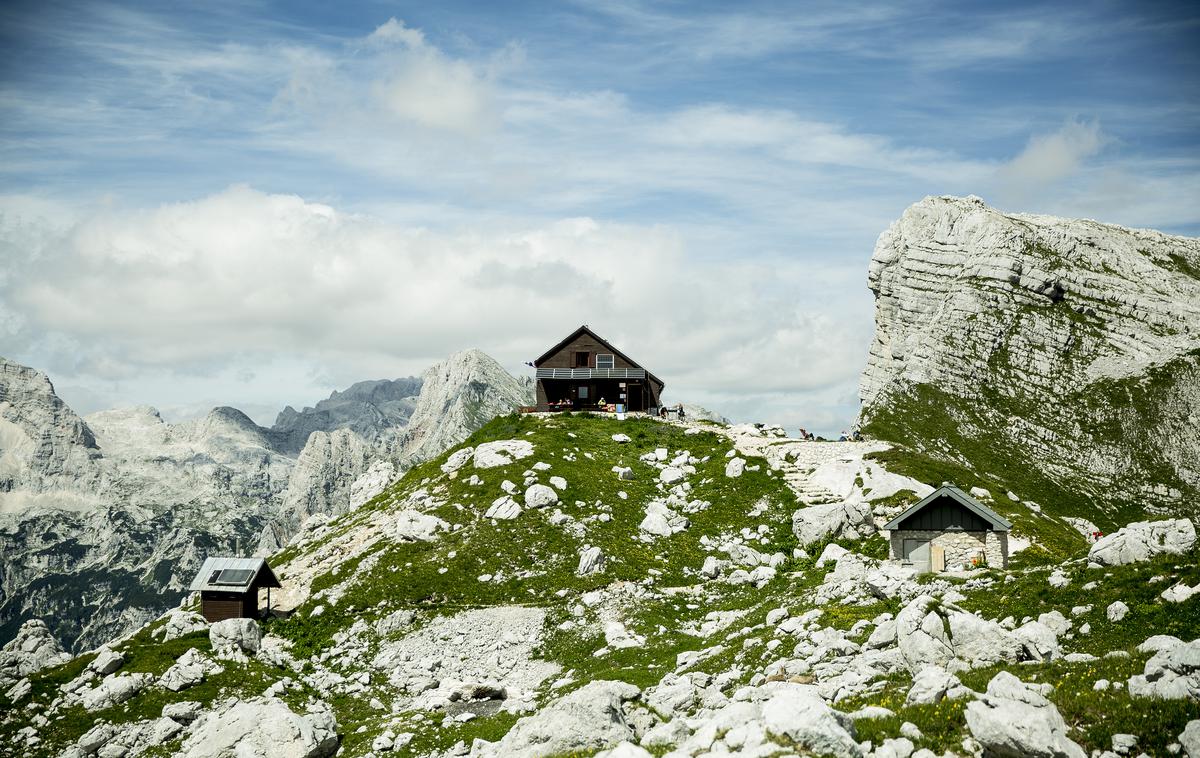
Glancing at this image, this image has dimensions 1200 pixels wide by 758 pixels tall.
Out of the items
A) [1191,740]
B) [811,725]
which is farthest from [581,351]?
[1191,740]

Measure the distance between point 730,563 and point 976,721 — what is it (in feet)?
128

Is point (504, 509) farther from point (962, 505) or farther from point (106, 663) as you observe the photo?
point (962, 505)

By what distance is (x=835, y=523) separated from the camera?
60.3 meters

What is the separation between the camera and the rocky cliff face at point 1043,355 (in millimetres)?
122500

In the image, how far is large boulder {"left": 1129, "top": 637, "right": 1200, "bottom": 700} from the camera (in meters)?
20.3

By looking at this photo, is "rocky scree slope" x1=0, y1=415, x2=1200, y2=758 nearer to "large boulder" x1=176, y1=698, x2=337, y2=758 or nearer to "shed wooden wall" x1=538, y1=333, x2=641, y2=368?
"large boulder" x1=176, y1=698, x2=337, y2=758

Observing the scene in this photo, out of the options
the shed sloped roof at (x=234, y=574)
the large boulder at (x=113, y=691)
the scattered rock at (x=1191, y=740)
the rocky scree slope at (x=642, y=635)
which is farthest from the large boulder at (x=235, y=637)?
the scattered rock at (x=1191, y=740)

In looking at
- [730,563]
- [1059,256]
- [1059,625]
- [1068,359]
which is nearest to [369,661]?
[730,563]

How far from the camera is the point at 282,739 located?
120ft

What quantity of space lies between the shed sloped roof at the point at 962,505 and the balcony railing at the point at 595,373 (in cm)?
4545

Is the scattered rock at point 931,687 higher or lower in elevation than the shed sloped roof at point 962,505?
lower

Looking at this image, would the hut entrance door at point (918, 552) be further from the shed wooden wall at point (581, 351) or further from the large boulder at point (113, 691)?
the shed wooden wall at point (581, 351)

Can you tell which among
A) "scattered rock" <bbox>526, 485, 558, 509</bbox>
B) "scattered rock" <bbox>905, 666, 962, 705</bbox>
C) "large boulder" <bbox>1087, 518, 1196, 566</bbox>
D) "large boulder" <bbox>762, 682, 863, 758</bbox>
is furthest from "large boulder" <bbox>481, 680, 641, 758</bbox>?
"scattered rock" <bbox>526, 485, 558, 509</bbox>

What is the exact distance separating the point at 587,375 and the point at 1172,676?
75.3 m
